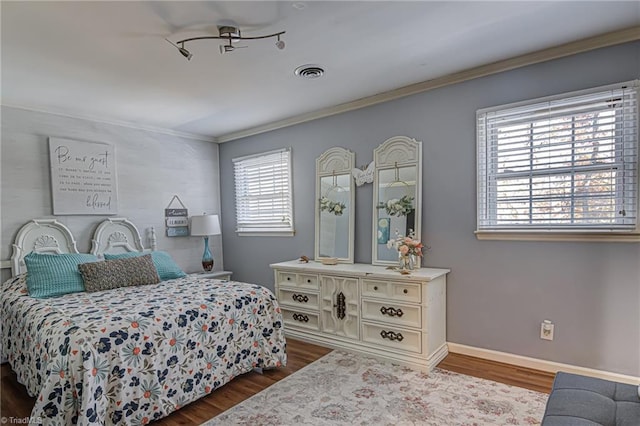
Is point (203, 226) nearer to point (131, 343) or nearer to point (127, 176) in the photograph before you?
point (127, 176)

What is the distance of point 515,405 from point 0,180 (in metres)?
4.61

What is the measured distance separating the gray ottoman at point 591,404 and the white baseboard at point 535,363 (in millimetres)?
1124

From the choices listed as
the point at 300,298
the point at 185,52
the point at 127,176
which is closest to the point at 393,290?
the point at 300,298

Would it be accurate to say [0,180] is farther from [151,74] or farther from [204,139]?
[204,139]

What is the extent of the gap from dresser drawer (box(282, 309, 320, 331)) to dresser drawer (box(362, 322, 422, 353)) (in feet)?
1.87

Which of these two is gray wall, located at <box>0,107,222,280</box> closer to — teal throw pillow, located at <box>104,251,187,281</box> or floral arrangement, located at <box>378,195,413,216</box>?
teal throw pillow, located at <box>104,251,187,281</box>

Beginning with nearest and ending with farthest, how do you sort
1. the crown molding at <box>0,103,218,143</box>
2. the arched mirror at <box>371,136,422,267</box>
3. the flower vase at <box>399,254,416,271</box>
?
the flower vase at <box>399,254,416,271</box>, the arched mirror at <box>371,136,422,267</box>, the crown molding at <box>0,103,218,143</box>

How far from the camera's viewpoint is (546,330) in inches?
108

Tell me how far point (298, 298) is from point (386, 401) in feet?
4.93

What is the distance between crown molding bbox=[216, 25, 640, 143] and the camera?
243 cm

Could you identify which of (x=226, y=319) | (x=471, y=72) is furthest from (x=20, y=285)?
(x=471, y=72)

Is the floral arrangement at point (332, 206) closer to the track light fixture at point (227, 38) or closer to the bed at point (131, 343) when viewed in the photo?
the bed at point (131, 343)

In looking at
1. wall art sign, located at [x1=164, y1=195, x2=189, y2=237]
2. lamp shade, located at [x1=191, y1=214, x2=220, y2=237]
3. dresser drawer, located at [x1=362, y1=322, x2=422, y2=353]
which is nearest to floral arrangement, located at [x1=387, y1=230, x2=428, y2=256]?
dresser drawer, located at [x1=362, y1=322, x2=422, y2=353]

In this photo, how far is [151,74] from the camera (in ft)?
9.39
